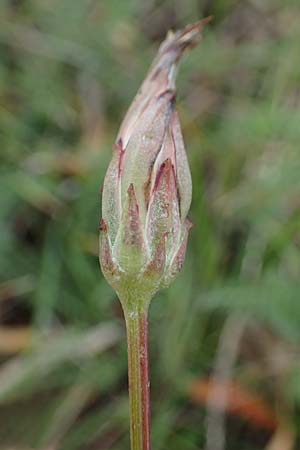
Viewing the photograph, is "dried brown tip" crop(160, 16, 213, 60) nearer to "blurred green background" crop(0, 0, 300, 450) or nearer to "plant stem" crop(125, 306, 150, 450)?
"plant stem" crop(125, 306, 150, 450)

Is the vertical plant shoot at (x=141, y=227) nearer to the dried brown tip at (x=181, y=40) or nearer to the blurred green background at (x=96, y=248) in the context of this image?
the dried brown tip at (x=181, y=40)

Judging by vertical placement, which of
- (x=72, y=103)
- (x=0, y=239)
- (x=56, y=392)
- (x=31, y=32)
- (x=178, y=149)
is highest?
(x=31, y=32)

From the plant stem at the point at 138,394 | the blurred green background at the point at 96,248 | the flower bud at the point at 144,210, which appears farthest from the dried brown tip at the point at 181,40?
the blurred green background at the point at 96,248

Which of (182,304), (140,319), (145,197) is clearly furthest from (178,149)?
(182,304)

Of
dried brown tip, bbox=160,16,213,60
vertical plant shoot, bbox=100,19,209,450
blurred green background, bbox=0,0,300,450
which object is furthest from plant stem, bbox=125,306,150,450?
blurred green background, bbox=0,0,300,450

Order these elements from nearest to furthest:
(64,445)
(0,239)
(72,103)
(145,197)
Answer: (145,197), (64,445), (0,239), (72,103)

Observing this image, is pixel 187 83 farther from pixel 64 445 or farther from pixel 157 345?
pixel 64 445

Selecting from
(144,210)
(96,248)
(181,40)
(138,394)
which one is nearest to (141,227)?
(144,210)
